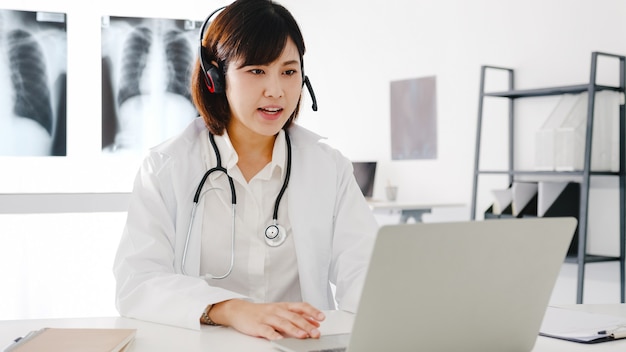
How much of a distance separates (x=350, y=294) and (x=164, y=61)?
2.80m

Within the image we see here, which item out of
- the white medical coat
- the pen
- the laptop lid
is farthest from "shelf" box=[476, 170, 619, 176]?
the pen

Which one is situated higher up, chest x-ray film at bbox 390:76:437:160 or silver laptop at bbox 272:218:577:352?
chest x-ray film at bbox 390:76:437:160

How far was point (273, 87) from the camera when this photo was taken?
5.10ft

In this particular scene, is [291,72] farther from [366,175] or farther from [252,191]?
[366,175]

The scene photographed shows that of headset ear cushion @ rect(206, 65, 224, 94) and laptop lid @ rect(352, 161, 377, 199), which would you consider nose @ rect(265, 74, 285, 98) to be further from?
laptop lid @ rect(352, 161, 377, 199)

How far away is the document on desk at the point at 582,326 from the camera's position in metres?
1.11

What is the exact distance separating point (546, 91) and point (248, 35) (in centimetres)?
208

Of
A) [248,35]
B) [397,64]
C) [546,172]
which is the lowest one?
[546,172]

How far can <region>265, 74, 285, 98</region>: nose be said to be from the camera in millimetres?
1551

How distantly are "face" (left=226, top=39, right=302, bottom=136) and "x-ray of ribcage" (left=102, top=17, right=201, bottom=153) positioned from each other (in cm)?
240

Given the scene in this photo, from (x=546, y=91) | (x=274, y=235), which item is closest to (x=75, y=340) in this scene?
(x=274, y=235)

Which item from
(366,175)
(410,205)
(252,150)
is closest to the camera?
(252,150)

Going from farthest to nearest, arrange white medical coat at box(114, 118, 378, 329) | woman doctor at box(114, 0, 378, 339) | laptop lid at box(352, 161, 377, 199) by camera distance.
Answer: laptop lid at box(352, 161, 377, 199)
woman doctor at box(114, 0, 378, 339)
white medical coat at box(114, 118, 378, 329)

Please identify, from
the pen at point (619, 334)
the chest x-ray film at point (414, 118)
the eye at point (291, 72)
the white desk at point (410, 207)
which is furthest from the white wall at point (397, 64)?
the pen at point (619, 334)
